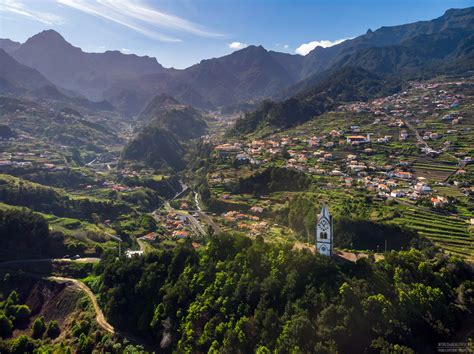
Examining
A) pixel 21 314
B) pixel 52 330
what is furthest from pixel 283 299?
pixel 21 314

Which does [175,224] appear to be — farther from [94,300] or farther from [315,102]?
[315,102]

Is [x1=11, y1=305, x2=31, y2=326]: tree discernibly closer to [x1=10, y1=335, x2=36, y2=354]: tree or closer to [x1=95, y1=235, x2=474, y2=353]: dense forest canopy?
[x1=10, y1=335, x2=36, y2=354]: tree

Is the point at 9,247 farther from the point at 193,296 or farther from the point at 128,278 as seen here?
the point at 193,296

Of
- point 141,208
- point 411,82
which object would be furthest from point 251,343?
point 411,82

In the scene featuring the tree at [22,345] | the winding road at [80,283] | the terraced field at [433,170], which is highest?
the terraced field at [433,170]

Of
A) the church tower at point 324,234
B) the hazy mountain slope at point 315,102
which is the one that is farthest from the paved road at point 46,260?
the hazy mountain slope at point 315,102

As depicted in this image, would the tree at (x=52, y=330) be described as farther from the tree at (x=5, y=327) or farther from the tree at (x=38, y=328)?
the tree at (x=5, y=327)
